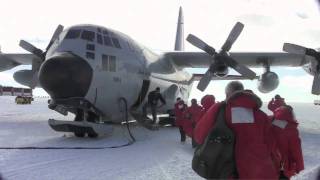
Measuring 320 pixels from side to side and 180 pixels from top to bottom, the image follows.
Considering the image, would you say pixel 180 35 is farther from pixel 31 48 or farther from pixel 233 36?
pixel 31 48

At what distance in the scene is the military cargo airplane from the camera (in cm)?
1165

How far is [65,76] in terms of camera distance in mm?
11359

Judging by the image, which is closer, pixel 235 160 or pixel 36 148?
pixel 235 160

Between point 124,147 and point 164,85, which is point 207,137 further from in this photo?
point 164,85

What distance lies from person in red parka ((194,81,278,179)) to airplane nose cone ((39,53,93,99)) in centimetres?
833

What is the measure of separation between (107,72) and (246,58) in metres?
9.49

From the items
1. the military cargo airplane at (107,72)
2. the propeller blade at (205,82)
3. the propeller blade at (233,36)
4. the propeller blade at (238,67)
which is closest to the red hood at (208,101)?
the military cargo airplane at (107,72)

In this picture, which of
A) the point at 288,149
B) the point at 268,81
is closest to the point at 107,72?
the point at 268,81

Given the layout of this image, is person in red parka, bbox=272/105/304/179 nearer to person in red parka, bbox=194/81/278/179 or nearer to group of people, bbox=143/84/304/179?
group of people, bbox=143/84/304/179

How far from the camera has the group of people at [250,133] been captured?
11.2 feet

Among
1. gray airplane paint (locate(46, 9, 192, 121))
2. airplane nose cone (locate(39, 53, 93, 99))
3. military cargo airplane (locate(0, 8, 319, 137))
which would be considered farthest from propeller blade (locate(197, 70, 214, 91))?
airplane nose cone (locate(39, 53, 93, 99))

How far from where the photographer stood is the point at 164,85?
17.6 meters

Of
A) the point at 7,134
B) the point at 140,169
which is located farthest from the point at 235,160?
the point at 7,134

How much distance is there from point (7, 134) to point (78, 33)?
4.25 metres
